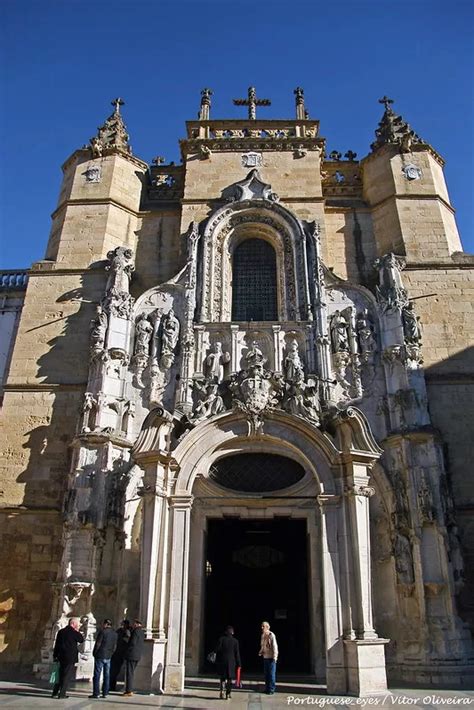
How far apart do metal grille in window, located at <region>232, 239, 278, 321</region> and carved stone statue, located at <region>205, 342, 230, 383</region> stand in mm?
1781

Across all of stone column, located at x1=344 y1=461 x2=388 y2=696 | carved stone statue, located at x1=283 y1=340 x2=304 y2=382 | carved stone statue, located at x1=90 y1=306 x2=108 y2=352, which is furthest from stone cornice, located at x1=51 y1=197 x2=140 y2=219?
stone column, located at x1=344 y1=461 x2=388 y2=696

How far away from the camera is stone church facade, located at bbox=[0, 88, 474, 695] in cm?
1138

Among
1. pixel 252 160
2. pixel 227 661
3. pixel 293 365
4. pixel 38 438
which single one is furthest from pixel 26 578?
pixel 252 160

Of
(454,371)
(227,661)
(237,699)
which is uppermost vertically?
(454,371)

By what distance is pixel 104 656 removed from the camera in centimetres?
929

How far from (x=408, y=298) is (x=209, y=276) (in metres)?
5.37

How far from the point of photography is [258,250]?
1750 cm

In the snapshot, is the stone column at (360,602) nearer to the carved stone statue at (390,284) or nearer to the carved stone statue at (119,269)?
the carved stone statue at (390,284)

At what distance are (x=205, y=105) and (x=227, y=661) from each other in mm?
18026

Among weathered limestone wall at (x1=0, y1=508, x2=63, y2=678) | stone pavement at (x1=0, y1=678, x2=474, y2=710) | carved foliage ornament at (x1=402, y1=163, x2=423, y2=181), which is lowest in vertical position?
stone pavement at (x1=0, y1=678, x2=474, y2=710)

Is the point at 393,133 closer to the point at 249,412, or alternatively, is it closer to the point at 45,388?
the point at 249,412

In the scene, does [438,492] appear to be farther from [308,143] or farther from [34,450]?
[308,143]

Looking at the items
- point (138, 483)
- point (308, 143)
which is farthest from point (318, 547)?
point (308, 143)

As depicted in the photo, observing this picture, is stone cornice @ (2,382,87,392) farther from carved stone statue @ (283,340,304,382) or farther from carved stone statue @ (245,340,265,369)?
carved stone statue @ (283,340,304,382)
